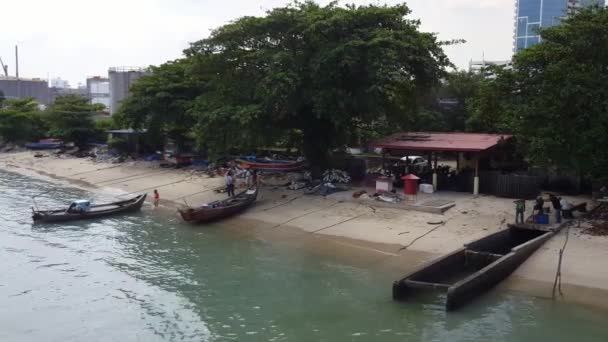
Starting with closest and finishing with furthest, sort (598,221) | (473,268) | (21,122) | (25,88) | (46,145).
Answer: (473,268) → (598,221) → (46,145) → (21,122) → (25,88)

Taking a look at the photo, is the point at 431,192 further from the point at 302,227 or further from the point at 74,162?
the point at 74,162

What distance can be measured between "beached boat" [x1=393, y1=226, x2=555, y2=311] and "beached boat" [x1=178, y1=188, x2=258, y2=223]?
1383 cm

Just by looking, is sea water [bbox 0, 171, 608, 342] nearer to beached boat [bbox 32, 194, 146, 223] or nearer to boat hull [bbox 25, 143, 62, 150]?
beached boat [bbox 32, 194, 146, 223]

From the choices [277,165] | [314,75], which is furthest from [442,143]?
[277,165]

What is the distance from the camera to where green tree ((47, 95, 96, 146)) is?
61.7m

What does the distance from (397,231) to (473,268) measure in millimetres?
5161

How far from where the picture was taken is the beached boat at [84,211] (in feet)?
98.3

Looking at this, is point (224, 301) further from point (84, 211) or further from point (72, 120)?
point (72, 120)

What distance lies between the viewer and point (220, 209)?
30.0 metres

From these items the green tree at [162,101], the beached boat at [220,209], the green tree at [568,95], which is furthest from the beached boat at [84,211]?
the green tree at [568,95]

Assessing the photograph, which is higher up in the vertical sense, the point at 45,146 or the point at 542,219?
the point at 45,146

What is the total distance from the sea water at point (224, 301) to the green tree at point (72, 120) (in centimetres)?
3801

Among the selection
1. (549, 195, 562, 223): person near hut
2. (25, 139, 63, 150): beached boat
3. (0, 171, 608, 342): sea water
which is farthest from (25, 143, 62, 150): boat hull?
(549, 195, 562, 223): person near hut

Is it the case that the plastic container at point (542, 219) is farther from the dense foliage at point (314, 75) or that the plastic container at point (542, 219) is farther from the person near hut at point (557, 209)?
the dense foliage at point (314, 75)
